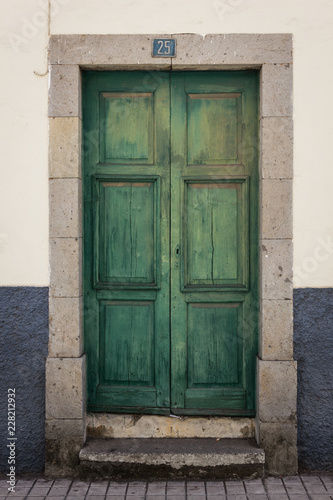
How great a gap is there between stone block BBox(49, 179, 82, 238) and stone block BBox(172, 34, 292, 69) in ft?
4.36

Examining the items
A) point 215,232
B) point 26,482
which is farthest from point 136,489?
point 215,232

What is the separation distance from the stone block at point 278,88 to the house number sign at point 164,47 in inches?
28.0

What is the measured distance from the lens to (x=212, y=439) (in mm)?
3729

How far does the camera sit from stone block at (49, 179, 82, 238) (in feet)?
11.9

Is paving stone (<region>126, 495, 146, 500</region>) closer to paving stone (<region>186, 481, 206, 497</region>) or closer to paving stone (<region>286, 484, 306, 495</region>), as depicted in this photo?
Answer: paving stone (<region>186, 481, 206, 497</region>)

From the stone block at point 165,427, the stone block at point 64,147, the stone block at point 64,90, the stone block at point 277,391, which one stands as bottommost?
the stone block at point 165,427

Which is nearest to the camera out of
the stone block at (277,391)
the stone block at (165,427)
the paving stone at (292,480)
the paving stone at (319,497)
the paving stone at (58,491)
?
the paving stone at (319,497)

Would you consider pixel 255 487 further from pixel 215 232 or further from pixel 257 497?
pixel 215 232

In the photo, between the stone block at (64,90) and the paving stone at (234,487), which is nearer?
the paving stone at (234,487)

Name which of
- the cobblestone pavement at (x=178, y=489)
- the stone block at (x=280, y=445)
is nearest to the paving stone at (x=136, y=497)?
the cobblestone pavement at (x=178, y=489)

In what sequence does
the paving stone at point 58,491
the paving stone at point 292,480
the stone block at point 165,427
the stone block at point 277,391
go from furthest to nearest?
the stone block at point 165,427 < the stone block at point 277,391 < the paving stone at point 292,480 < the paving stone at point 58,491

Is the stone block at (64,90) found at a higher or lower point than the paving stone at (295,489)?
higher

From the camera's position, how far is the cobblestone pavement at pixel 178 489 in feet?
10.8

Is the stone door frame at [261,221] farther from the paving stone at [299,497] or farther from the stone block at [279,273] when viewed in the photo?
the paving stone at [299,497]
